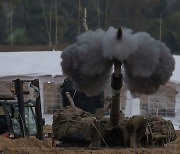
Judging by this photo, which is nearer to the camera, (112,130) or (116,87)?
(116,87)

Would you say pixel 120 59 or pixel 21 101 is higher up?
pixel 120 59

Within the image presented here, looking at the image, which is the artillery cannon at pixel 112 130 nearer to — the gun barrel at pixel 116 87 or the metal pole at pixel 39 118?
the gun barrel at pixel 116 87

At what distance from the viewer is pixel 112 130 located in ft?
43.1

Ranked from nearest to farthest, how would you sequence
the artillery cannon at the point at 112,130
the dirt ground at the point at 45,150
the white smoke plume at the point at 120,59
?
the dirt ground at the point at 45,150, the white smoke plume at the point at 120,59, the artillery cannon at the point at 112,130

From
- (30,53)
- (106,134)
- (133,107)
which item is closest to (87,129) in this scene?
(106,134)

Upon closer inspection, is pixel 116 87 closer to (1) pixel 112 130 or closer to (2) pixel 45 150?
(1) pixel 112 130

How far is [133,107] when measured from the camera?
23062 millimetres

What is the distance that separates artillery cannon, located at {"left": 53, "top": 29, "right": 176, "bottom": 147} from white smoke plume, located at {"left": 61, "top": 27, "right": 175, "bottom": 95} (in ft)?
1.93

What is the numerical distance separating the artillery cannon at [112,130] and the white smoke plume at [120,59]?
0.59 metres

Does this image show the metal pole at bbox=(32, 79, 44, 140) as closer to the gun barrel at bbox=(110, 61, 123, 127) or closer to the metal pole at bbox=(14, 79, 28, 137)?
the metal pole at bbox=(14, 79, 28, 137)

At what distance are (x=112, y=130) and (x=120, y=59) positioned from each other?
176 centimetres


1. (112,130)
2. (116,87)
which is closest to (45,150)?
(116,87)

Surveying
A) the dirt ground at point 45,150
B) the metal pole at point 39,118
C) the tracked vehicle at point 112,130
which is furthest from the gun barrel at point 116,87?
the metal pole at point 39,118

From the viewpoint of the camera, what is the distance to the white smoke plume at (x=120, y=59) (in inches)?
468
